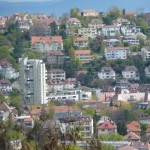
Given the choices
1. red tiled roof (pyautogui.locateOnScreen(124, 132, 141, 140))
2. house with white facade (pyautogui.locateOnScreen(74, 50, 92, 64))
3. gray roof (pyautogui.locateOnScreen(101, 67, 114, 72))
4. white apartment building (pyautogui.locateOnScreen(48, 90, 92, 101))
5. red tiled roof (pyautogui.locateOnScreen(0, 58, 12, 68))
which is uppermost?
house with white facade (pyautogui.locateOnScreen(74, 50, 92, 64))

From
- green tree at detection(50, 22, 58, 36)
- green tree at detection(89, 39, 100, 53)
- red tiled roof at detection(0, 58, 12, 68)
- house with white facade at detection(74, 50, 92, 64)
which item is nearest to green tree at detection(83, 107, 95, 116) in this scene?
red tiled roof at detection(0, 58, 12, 68)

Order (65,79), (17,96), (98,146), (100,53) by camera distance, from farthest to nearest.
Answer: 1. (100,53)
2. (65,79)
3. (17,96)
4. (98,146)

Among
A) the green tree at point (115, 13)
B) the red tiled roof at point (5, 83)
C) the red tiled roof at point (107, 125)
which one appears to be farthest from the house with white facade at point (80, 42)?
the red tiled roof at point (107, 125)

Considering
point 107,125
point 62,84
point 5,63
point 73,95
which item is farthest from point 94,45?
point 107,125

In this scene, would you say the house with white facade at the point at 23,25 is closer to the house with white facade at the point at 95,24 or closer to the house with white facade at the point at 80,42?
the house with white facade at the point at 95,24

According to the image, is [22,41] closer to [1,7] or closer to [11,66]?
[11,66]

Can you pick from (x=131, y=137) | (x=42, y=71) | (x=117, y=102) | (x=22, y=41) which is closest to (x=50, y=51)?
(x=22, y=41)

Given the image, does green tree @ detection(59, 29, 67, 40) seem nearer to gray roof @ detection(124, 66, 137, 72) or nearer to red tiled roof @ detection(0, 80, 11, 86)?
gray roof @ detection(124, 66, 137, 72)
